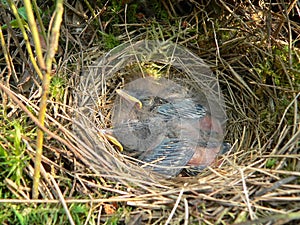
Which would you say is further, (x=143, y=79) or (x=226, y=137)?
(x=143, y=79)

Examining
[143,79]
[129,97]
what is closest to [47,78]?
[129,97]

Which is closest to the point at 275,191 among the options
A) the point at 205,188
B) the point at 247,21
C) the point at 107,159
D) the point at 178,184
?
the point at 205,188

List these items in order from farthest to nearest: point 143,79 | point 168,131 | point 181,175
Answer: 1. point 143,79
2. point 168,131
3. point 181,175

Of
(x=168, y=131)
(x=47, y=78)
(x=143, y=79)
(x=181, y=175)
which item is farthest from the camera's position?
(x=143, y=79)

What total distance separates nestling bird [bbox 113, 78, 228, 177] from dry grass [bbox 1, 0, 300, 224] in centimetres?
7

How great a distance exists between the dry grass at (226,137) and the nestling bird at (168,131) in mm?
70

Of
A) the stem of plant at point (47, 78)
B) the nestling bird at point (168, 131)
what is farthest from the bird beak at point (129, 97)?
the stem of plant at point (47, 78)

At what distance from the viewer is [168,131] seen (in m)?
1.93

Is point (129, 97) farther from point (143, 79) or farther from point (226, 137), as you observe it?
point (226, 137)

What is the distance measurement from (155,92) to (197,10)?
46 centimetres

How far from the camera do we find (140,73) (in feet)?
6.86

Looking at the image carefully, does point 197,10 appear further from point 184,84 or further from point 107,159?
point 107,159

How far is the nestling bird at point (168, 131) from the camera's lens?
1.82 m

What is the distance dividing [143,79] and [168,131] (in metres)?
0.30
